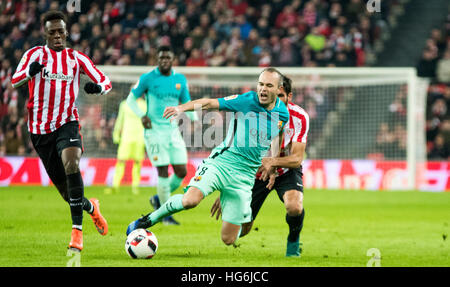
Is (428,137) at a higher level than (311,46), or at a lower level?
lower

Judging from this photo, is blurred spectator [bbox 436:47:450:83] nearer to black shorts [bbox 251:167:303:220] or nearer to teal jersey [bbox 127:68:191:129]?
teal jersey [bbox 127:68:191:129]

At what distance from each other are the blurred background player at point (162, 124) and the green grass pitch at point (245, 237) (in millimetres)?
765

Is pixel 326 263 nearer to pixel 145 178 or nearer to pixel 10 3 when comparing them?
pixel 145 178

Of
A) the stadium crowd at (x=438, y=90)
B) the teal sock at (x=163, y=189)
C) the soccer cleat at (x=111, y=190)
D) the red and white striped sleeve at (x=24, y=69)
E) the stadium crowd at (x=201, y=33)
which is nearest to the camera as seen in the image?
the red and white striped sleeve at (x=24, y=69)

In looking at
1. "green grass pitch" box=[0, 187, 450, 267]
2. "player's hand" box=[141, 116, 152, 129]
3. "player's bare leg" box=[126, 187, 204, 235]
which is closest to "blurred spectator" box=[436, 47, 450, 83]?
"green grass pitch" box=[0, 187, 450, 267]

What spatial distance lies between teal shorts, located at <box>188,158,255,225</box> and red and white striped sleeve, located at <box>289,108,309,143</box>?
2.53ft

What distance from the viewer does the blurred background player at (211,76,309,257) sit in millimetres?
7816

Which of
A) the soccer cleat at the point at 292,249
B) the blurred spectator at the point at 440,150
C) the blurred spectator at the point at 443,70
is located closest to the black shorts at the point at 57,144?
the soccer cleat at the point at 292,249

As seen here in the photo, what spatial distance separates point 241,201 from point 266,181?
86 centimetres

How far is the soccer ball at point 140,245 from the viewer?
711 centimetres

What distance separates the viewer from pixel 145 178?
19.6 meters

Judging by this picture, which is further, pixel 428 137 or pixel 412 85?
pixel 428 137

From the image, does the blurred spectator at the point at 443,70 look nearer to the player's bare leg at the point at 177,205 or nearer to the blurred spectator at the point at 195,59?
the blurred spectator at the point at 195,59

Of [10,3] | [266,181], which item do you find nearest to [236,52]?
[10,3]
